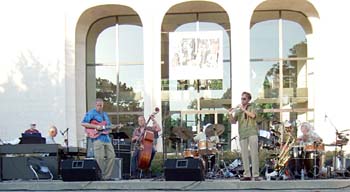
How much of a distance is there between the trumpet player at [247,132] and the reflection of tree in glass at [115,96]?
11.5m

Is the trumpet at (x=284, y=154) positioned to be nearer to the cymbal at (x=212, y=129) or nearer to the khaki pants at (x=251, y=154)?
the cymbal at (x=212, y=129)

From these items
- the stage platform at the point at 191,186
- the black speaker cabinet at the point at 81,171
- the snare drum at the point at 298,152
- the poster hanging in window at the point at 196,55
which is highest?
the poster hanging in window at the point at 196,55

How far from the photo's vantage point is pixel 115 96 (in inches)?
894

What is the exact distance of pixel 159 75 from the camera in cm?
2106

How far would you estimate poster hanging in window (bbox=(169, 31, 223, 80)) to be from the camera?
21.0 m

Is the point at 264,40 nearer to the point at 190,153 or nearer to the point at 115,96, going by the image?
the point at 115,96

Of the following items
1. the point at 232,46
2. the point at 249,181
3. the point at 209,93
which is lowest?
the point at 249,181

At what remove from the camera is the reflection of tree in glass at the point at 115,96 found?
22.6m

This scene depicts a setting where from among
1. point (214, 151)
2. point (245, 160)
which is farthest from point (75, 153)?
point (245, 160)

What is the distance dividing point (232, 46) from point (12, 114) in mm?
8212

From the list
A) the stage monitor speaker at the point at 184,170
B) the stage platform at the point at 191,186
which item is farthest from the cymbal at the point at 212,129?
the stage platform at the point at 191,186

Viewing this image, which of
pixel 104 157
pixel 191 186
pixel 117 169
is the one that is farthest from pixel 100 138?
pixel 191 186

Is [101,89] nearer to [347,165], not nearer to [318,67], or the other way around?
Answer: [318,67]

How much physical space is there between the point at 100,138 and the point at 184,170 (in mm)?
2123
